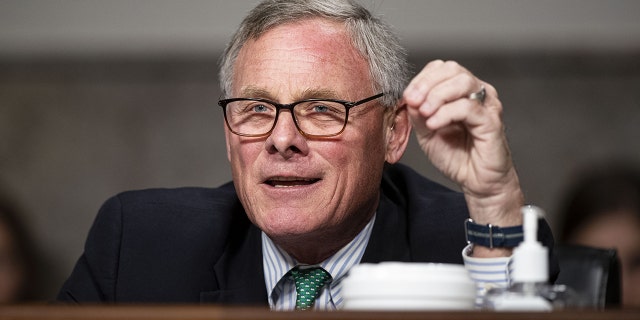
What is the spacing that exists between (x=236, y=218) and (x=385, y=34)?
53cm

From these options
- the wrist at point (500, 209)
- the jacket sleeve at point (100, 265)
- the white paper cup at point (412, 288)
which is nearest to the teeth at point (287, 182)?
the wrist at point (500, 209)

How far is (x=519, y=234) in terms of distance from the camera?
5.61 feet

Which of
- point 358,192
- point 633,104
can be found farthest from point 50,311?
point 633,104

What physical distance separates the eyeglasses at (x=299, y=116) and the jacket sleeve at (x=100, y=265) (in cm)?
41

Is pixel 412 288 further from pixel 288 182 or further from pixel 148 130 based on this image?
pixel 148 130

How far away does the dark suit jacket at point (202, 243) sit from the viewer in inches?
83.5

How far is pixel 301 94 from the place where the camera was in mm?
1937

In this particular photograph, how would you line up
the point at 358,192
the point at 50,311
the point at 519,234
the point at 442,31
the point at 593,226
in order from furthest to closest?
the point at 442,31, the point at 593,226, the point at 358,192, the point at 519,234, the point at 50,311

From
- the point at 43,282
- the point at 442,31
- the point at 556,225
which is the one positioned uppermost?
the point at 442,31

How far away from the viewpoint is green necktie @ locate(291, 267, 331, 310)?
203 centimetres

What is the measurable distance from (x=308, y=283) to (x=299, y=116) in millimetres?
363

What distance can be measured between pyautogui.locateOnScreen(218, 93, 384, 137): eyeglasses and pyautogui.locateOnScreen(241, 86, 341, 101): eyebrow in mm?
12

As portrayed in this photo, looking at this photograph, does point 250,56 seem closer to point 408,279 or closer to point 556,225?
point 408,279

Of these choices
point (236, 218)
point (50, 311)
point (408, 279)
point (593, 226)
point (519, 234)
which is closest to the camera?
point (50, 311)
